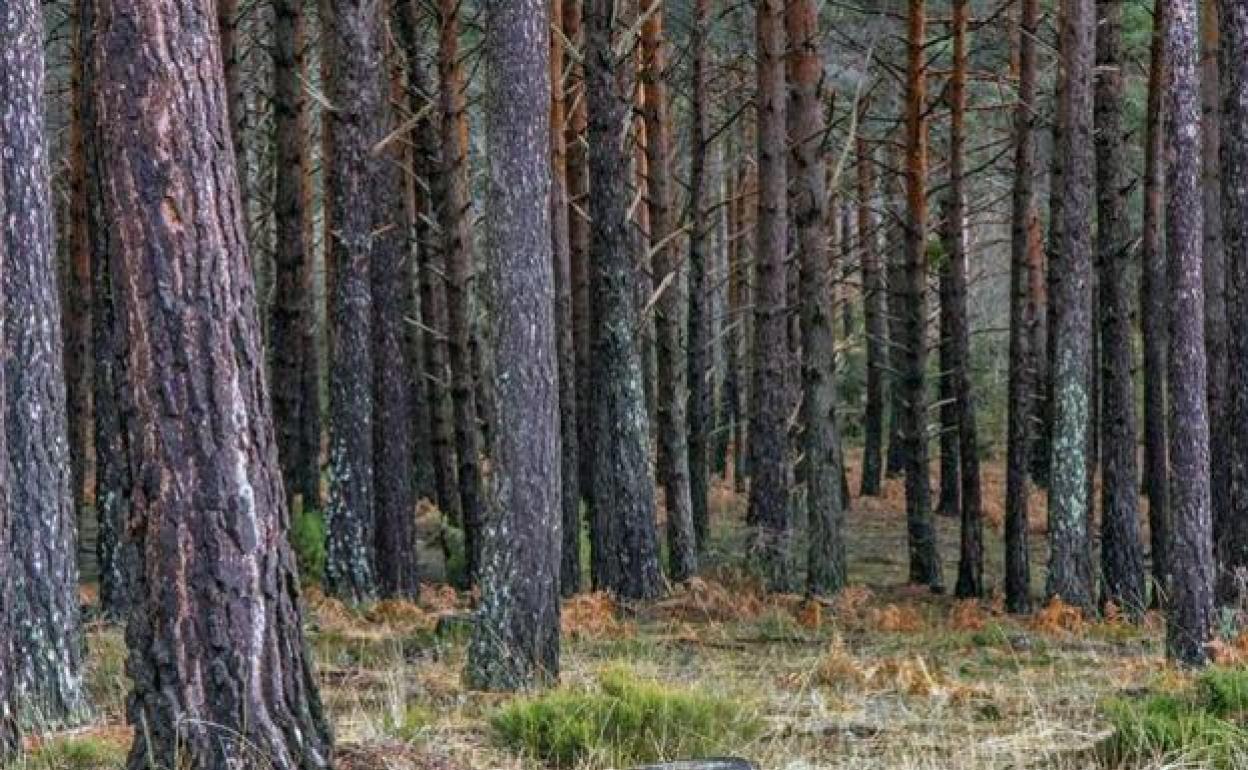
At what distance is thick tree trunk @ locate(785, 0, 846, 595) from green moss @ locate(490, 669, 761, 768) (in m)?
8.98

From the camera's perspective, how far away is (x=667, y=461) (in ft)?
61.3

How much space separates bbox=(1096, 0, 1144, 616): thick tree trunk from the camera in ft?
57.5

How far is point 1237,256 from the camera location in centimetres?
1256

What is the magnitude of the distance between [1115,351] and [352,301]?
744 cm

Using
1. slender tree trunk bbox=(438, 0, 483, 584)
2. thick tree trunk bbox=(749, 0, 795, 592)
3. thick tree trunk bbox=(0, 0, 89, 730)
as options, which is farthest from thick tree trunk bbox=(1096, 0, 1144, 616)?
thick tree trunk bbox=(0, 0, 89, 730)

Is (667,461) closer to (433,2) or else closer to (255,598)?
(433,2)

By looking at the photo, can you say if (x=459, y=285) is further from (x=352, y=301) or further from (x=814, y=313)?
(x=814, y=313)

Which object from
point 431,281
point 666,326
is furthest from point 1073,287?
point 431,281

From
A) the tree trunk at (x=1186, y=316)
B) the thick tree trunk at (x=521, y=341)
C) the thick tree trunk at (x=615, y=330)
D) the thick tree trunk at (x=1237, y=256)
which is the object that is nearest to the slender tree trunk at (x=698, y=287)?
the thick tree trunk at (x=615, y=330)

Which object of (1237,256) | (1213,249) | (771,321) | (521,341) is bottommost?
(521,341)

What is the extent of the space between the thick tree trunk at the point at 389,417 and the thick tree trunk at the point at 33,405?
7306mm

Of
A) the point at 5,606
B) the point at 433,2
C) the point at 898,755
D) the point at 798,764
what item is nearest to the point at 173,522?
the point at 5,606

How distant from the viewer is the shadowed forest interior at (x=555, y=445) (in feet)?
20.3

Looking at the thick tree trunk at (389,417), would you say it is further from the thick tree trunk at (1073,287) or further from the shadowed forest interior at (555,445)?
the thick tree trunk at (1073,287)
